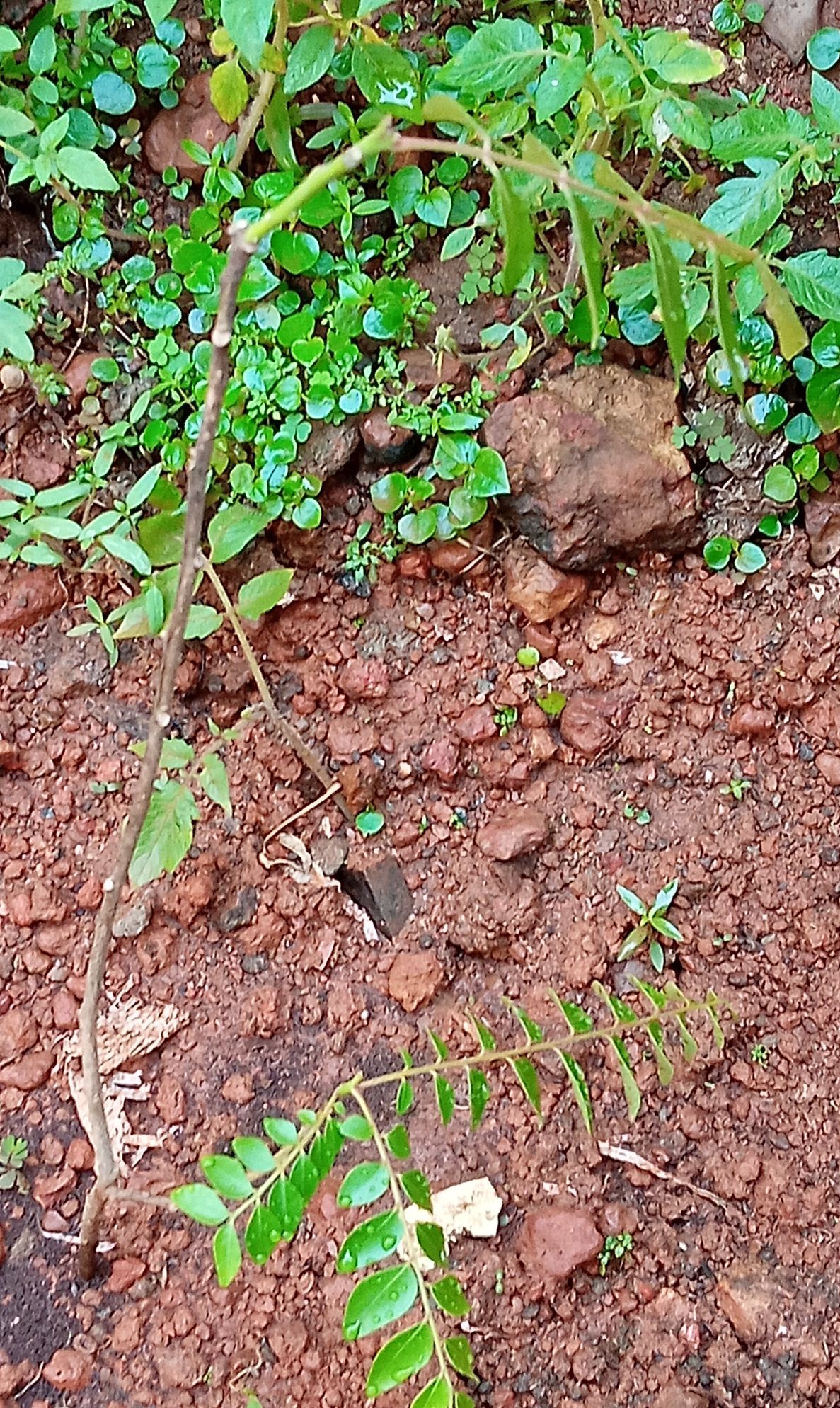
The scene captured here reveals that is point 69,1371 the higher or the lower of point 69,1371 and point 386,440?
the lower

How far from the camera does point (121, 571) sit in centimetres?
173

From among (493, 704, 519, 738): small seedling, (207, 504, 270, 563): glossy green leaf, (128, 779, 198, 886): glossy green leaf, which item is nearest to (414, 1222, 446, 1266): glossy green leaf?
(128, 779, 198, 886): glossy green leaf

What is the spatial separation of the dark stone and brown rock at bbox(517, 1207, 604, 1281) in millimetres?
441

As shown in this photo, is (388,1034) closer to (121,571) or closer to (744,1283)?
(744,1283)

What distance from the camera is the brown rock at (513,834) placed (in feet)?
5.62

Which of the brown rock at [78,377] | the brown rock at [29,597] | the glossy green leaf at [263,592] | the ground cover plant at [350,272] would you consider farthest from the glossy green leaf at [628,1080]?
the brown rock at [78,377]

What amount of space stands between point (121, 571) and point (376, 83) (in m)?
0.78

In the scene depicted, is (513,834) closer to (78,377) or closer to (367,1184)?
(367,1184)

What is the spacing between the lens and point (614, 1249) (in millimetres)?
1584

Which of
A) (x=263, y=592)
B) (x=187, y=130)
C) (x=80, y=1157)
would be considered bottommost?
(x=80, y=1157)

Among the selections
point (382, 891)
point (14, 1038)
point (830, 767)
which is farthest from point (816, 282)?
point (14, 1038)

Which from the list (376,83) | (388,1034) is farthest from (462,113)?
(388,1034)

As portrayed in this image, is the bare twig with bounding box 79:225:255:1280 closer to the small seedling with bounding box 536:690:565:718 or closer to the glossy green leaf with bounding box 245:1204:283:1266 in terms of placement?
the glossy green leaf with bounding box 245:1204:283:1266

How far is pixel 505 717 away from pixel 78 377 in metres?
0.82
